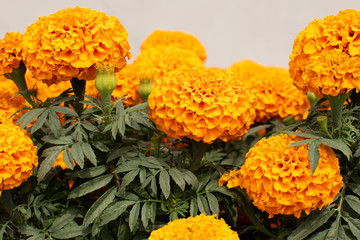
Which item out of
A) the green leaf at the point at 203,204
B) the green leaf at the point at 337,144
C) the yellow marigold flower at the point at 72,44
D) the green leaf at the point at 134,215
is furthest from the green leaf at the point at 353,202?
the yellow marigold flower at the point at 72,44

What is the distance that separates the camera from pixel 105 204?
4.72ft

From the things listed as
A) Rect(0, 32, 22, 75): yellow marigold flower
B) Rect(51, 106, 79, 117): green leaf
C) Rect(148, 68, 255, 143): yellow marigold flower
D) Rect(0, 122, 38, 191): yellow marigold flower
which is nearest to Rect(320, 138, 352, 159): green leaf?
Rect(148, 68, 255, 143): yellow marigold flower

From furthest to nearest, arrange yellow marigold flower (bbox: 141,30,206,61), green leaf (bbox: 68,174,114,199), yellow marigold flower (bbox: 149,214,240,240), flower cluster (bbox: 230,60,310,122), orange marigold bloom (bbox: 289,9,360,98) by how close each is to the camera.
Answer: yellow marigold flower (bbox: 141,30,206,61)
flower cluster (bbox: 230,60,310,122)
green leaf (bbox: 68,174,114,199)
orange marigold bloom (bbox: 289,9,360,98)
yellow marigold flower (bbox: 149,214,240,240)

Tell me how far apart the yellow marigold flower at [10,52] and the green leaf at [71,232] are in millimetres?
610

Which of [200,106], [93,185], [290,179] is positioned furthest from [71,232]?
[290,179]

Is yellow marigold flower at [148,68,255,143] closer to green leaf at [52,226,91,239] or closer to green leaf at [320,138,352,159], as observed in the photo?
green leaf at [320,138,352,159]

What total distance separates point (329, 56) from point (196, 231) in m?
0.65

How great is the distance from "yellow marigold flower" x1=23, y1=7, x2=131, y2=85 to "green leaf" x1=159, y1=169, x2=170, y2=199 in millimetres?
417

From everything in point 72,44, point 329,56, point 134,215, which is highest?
point 72,44

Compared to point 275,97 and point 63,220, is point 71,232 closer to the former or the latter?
point 63,220

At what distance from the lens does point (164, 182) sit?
1383 millimetres

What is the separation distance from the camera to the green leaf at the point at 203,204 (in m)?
1.41

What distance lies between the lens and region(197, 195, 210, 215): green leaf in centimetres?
141

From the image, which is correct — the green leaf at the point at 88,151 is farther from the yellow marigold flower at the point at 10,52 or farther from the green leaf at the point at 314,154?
the green leaf at the point at 314,154
